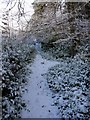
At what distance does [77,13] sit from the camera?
1202 centimetres

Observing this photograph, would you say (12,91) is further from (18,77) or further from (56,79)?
(56,79)

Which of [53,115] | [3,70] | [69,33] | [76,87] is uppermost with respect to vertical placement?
[69,33]

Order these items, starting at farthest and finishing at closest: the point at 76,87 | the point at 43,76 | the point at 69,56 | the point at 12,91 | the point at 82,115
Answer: the point at 69,56, the point at 43,76, the point at 76,87, the point at 12,91, the point at 82,115

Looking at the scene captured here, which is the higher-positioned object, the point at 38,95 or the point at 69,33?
the point at 69,33

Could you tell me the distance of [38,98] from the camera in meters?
10.2

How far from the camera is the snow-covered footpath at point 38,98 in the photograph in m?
8.78

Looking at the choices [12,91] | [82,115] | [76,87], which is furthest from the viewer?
[76,87]

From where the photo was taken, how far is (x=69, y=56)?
1622cm

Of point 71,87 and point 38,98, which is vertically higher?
point 71,87

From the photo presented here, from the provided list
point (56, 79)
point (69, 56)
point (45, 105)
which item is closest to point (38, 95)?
point (45, 105)

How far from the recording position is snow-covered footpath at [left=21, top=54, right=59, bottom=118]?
8.78 meters

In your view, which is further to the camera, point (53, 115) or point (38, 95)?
point (38, 95)

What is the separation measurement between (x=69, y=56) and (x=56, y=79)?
14.8 ft

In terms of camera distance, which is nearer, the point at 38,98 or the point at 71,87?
the point at 38,98
